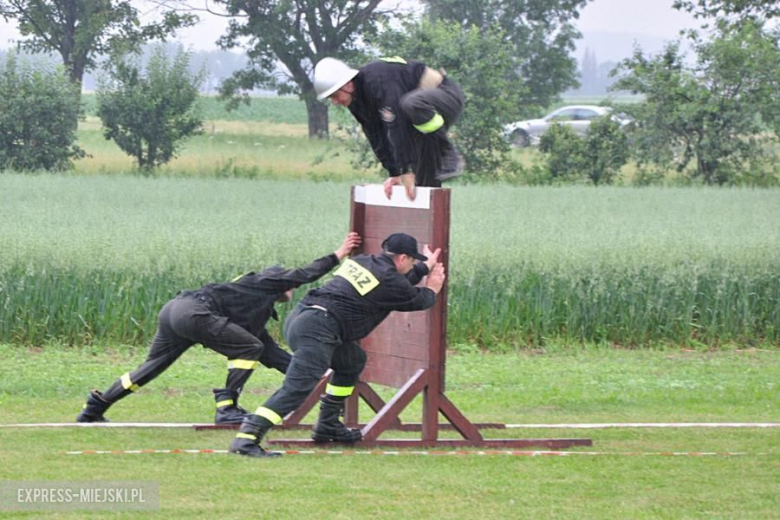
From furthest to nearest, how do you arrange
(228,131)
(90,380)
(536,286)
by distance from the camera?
(228,131), (536,286), (90,380)

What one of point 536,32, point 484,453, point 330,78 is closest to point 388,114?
point 330,78

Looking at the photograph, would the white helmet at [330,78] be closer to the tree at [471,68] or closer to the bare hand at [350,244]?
the bare hand at [350,244]

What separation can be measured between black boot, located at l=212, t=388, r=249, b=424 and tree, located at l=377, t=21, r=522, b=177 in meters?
25.6

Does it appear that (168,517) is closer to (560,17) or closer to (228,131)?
(228,131)

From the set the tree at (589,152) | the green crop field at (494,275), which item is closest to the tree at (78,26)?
the tree at (589,152)

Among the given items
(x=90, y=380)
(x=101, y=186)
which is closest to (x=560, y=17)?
(x=101, y=186)

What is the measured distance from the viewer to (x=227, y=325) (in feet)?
30.3

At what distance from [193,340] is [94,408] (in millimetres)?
989

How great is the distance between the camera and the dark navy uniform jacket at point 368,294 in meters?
8.35

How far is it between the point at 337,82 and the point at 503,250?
8421 millimetres

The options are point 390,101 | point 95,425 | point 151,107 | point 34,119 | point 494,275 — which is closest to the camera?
point 390,101

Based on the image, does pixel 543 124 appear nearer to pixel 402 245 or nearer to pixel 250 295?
pixel 250 295

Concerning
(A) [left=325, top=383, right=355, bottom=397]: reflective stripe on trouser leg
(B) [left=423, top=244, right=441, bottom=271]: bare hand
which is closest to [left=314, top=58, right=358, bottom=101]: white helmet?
(B) [left=423, top=244, right=441, bottom=271]: bare hand

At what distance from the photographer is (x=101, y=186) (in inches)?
1148
